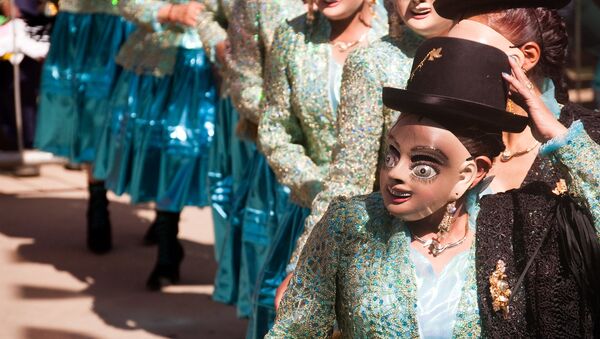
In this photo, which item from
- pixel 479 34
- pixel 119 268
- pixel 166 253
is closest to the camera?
pixel 479 34

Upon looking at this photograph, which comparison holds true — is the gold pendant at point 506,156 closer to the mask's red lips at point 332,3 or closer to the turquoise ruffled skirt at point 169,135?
the mask's red lips at point 332,3

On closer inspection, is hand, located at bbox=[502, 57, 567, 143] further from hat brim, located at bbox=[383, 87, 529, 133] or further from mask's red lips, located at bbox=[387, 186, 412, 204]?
mask's red lips, located at bbox=[387, 186, 412, 204]

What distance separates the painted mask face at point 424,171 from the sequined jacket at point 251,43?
1895 millimetres

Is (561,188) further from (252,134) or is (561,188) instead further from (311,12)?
(252,134)

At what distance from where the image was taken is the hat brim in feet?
7.11

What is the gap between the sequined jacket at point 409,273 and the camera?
2.19m

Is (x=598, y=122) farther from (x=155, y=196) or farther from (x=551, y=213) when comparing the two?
(x=155, y=196)

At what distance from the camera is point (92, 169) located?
6.17m

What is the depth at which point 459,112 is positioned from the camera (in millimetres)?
2170

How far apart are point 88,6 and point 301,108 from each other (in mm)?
3235

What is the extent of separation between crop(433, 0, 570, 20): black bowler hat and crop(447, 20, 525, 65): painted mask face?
0.02 meters

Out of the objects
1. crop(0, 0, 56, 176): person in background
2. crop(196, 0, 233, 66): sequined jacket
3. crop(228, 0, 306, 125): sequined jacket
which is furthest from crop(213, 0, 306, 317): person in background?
crop(0, 0, 56, 176): person in background

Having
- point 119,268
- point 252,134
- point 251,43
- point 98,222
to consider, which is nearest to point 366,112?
point 251,43

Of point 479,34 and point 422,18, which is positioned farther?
point 422,18
